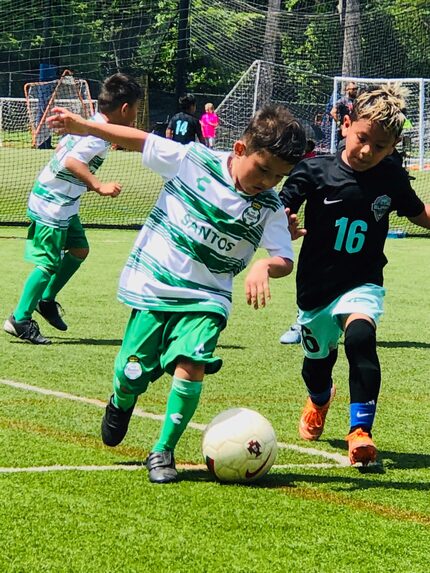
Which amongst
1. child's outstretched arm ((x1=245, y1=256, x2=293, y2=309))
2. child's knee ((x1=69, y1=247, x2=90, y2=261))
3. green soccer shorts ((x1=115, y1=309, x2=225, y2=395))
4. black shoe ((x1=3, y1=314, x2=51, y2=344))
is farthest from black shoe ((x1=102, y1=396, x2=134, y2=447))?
child's knee ((x1=69, y1=247, x2=90, y2=261))

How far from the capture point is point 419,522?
4094mm

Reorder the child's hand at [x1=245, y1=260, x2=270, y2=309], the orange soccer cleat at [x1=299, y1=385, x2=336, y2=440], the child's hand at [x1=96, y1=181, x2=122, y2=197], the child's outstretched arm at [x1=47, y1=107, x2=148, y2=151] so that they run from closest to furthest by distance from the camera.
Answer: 1. the child's hand at [x1=245, y1=260, x2=270, y2=309]
2. the child's outstretched arm at [x1=47, y1=107, x2=148, y2=151]
3. the orange soccer cleat at [x1=299, y1=385, x2=336, y2=440]
4. the child's hand at [x1=96, y1=181, x2=122, y2=197]

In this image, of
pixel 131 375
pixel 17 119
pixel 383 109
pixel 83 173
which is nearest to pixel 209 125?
pixel 17 119

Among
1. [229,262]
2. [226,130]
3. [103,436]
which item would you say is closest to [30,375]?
[103,436]

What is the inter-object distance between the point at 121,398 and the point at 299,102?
24477 millimetres

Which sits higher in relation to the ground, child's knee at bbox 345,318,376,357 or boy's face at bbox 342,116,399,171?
boy's face at bbox 342,116,399,171

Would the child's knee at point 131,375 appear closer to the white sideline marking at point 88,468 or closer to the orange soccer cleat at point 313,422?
the white sideline marking at point 88,468

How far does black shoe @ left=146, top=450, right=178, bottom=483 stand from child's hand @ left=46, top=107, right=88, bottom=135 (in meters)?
1.43

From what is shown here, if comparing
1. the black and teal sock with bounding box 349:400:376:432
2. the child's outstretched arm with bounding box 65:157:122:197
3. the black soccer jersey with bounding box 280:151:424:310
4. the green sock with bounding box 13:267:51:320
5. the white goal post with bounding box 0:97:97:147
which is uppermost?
the black soccer jersey with bounding box 280:151:424:310

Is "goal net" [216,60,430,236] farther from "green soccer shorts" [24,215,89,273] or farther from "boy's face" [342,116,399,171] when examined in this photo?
"boy's face" [342,116,399,171]

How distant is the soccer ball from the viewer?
454cm

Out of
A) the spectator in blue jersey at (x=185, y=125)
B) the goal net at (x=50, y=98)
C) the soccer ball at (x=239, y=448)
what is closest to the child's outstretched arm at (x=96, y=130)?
the soccer ball at (x=239, y=448)

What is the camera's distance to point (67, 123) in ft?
15.6

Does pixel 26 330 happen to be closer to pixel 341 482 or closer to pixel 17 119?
pixel 341 482
